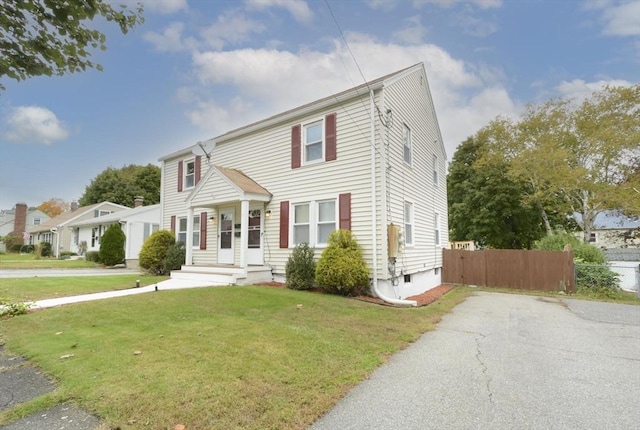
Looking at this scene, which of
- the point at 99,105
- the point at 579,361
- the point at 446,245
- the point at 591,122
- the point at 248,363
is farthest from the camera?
the point at 591,122

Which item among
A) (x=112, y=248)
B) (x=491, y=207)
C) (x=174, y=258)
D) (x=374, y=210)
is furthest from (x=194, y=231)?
(x=491, y=207)

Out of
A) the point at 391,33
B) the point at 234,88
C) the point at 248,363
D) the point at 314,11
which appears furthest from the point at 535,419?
the point at 234,88

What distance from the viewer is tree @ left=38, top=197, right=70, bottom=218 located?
57125 millimetres

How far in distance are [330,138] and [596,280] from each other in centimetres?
1116

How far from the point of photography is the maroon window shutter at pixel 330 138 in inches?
421

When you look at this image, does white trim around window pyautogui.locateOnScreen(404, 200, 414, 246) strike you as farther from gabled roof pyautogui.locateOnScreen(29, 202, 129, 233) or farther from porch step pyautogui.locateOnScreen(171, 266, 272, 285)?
gabled roof pyautogui.locateOnScreen(29, 202, 129, 233)

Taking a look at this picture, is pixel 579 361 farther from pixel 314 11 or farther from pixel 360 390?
pixel 314 11

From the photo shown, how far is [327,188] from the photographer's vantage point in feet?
35.3

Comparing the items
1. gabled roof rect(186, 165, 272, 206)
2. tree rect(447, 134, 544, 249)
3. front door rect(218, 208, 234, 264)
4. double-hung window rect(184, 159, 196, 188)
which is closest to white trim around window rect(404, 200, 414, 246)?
gabled roof rect(186, 165, 272, 206)

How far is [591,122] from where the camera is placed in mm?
20484

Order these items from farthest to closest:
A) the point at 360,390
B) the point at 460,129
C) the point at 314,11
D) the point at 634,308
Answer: the point at 460,129, the point at 634,308, the point at 314,11, the point at 360,390

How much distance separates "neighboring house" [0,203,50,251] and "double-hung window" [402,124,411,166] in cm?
4557

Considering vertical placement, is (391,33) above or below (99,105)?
above

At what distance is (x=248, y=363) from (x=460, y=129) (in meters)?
28.6
